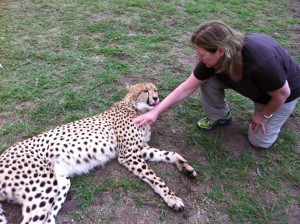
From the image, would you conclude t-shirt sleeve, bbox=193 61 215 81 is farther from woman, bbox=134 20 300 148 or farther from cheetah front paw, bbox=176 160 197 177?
cheetah front paw, bbox=176 160 197 177

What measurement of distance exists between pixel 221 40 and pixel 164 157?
112cm

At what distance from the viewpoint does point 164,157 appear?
9.12 ft

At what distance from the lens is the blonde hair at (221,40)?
86.5 inches

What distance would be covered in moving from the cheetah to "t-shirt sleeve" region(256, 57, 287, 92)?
2.96 feet

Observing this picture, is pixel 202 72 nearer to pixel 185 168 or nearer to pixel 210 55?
pixel 210 55

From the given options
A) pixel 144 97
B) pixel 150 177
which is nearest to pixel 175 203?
pixel 150 177

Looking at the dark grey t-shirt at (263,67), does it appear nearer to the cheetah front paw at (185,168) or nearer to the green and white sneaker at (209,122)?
the green and white sneaker at (209,122)

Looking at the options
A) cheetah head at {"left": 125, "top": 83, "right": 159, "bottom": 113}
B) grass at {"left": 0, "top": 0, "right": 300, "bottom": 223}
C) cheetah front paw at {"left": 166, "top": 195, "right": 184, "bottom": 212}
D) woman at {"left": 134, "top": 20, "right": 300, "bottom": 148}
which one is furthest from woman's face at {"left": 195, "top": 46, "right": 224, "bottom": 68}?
cheetah front paw at {"left": 166, "top": 195, "right": 184, "bottom": 212}

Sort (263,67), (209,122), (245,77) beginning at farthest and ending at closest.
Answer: (209,122)
(245,77)
(263,67)

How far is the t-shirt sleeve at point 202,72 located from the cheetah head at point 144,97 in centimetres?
45

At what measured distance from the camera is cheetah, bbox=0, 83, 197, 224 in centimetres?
224

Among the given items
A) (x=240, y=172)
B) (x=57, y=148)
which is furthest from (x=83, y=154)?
(x=240, y=172)

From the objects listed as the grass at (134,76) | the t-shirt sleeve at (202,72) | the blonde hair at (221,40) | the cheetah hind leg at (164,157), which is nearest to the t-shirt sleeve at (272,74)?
the blonde hair at (221,40)

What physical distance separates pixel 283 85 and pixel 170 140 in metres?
1.15
